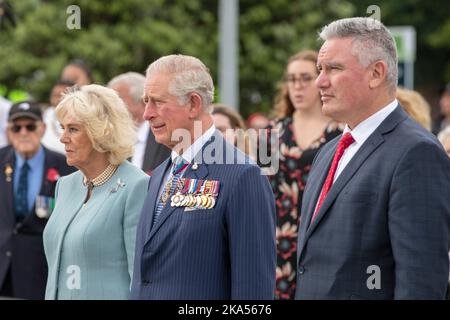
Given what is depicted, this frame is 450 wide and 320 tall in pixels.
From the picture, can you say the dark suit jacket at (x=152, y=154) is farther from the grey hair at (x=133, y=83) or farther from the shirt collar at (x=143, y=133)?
the grey hair at (x=133, y=83)

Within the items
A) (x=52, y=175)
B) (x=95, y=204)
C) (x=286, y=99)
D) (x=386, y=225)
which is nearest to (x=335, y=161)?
(x=386, y=225)

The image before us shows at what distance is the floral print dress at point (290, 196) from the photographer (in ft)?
22.7

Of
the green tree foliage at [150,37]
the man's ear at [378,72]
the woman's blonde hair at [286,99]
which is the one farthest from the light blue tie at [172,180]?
the green tree foliage at [150,37]

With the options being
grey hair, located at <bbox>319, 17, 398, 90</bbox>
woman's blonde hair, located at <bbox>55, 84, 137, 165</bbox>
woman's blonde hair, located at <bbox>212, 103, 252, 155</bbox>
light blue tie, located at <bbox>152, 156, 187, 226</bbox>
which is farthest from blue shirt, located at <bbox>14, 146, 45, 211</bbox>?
grey hair, located at <bbox>319, 17, 398, 90</bbox>

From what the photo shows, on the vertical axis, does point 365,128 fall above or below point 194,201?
above

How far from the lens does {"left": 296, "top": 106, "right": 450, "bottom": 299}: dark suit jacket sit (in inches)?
151

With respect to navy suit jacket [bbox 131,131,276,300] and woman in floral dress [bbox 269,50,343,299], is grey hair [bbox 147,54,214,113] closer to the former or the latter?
navy suit jacket [bbox 131,131,276,300]

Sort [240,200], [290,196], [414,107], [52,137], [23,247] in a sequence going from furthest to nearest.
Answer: [52,137] → [23,247] → [414,107] → [290,196] → [240,200]

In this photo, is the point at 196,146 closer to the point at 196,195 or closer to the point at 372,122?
the point at 196,195

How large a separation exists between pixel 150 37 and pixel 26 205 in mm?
10920

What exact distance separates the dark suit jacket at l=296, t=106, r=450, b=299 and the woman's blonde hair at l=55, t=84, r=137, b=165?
61.8 inches

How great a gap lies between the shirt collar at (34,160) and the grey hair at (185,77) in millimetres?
3566

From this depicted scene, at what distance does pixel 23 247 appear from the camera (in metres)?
7.85
